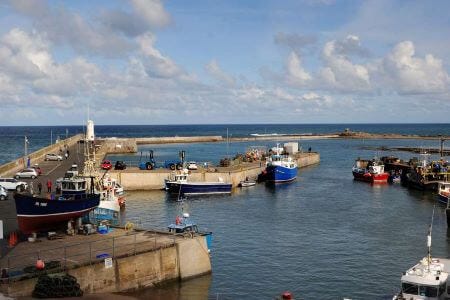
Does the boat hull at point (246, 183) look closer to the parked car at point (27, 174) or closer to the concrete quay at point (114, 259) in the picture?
the parked car at point (27, 174)

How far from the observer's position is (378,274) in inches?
1464

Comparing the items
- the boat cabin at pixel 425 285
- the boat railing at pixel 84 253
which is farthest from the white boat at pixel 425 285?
the boat railing at pixel 84 253

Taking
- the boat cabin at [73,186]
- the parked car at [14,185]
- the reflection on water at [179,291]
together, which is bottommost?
the reflection on water at [179,291]

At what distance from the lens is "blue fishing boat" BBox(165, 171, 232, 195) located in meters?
72.3

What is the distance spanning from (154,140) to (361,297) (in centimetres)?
16526

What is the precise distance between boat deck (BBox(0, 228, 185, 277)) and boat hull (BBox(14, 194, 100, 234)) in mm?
978

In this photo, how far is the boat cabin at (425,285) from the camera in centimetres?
2747

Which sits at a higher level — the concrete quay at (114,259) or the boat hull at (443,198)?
the concrete quay at (114,259)

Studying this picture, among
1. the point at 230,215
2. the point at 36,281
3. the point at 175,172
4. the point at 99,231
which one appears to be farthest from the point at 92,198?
the point at 175,172

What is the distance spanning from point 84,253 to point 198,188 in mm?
43099

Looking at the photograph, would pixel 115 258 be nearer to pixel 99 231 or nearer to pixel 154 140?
pixel 99 231

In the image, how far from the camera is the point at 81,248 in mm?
32062

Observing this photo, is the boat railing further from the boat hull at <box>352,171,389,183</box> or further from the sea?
the boat hull at <box>352,171,389,183</box>

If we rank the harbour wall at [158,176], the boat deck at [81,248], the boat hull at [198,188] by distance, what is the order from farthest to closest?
1. the harbour wall at [158,176]
2. the boat hull at [198,188]
3. the boat deck at [81,248]
